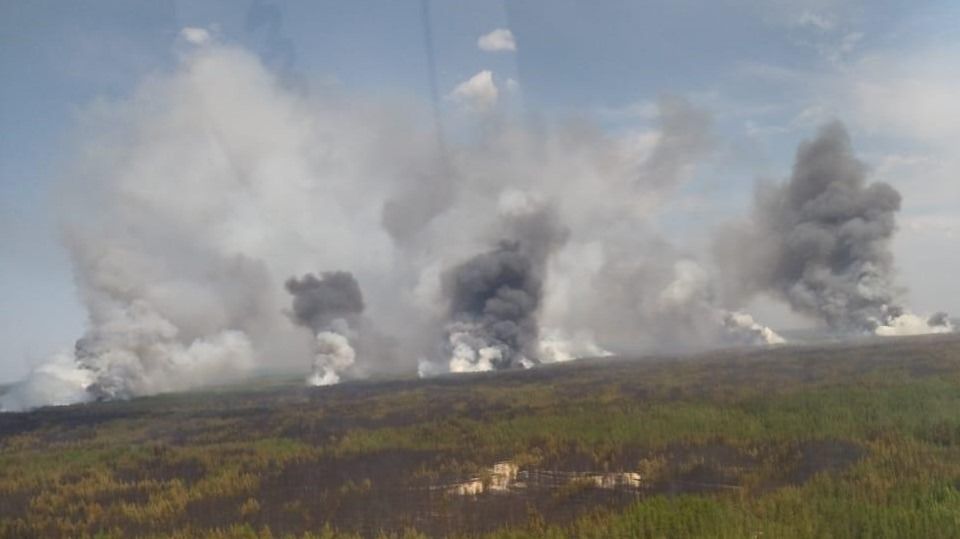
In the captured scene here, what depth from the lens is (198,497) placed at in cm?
4269

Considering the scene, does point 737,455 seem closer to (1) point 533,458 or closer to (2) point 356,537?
(1) point 533,458

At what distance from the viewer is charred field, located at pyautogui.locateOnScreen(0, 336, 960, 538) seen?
101 feet

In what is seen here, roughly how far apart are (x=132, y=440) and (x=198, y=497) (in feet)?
120

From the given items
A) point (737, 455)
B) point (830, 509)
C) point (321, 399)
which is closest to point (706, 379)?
point (737, 455)

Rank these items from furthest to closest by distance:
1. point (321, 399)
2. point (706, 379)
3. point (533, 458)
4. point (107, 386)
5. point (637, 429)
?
point (107, 386) → point (321, 399) → point (706, 379) → point (637, 429) → point (533, 458)

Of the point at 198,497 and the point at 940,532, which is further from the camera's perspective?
the point at 198,497

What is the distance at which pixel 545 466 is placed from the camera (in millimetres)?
45719

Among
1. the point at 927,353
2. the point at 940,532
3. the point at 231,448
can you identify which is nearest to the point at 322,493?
the point at 231,448

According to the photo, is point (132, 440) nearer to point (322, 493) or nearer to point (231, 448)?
point (231, 448)

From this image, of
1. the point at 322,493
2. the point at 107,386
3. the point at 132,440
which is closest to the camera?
the point at 322,493

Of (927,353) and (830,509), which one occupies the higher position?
(927,353)

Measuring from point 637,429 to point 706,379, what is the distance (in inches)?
1525

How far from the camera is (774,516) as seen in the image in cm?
2859

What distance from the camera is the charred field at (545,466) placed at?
30656 mm
